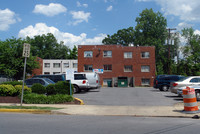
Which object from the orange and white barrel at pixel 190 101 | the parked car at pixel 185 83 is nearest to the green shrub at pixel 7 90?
the orange and white barrel at pixel 190 101

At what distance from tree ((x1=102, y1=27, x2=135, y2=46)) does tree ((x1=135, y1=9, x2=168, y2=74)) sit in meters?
5.63

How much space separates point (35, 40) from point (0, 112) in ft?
254

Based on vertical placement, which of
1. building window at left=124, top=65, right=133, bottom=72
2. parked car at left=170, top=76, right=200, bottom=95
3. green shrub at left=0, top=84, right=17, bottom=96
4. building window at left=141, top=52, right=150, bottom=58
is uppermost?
building window at left=141, top=52, right=150, bottom=58

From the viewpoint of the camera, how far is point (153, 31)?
212ft

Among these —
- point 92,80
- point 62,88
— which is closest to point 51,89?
point 62,88

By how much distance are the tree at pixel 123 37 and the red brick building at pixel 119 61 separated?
2560 centimetres

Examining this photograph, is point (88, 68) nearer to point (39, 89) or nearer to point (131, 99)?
point (131, 99)

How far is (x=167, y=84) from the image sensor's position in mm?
25672

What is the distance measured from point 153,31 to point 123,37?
1250 centimetres

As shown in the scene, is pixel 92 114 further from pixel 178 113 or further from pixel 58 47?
pixel 58 47

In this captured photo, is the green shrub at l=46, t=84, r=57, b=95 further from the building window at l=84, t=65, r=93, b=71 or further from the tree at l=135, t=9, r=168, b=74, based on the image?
the tree at l=135, t=9, r=168, b=74

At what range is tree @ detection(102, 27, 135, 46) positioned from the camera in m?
72.8

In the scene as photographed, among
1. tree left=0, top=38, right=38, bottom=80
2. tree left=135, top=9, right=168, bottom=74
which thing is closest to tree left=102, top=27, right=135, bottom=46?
tree left=135, top=9, right=168, bottom=74

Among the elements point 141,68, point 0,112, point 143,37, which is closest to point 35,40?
point 143,37
